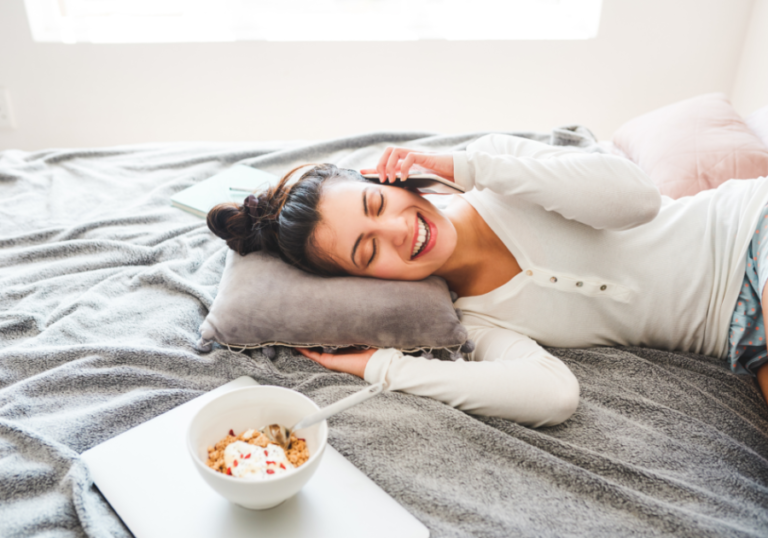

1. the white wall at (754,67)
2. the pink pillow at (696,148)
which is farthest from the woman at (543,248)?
the white wall at (754,67)

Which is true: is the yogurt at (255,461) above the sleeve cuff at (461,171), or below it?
below

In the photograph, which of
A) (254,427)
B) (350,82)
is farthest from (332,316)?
(350,82)

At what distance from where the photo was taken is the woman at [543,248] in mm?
959

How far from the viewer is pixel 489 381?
841 millimetres

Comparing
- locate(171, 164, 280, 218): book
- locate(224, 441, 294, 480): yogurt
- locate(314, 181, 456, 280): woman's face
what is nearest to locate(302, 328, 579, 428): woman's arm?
locate(314, 181, 456, 280): woman's face

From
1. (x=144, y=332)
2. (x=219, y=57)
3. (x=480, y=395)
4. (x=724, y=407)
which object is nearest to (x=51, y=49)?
(x=219, y=57)

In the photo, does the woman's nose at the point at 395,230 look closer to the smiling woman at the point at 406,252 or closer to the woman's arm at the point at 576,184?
the smiling woman at the point at 406,252

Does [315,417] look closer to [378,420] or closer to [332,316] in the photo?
[378,420]

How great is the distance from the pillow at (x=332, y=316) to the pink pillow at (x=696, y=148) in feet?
2.46

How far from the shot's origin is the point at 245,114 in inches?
100.0

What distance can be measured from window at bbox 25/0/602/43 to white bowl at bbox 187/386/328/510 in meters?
2.13

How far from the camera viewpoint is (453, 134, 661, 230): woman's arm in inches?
38.5

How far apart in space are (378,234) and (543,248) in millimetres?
326

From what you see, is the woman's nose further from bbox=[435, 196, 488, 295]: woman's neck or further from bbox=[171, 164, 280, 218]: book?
bbox=[171, 164, 280, 218]: book
